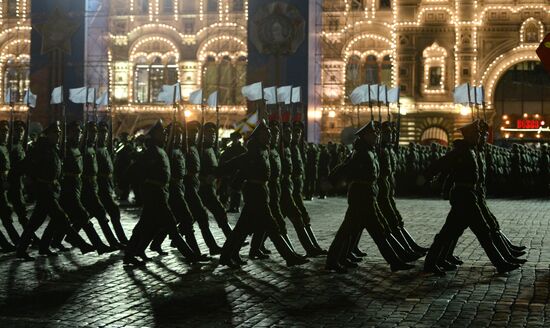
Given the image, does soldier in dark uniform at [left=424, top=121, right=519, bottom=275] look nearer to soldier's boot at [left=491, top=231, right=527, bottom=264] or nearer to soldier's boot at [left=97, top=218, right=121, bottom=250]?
soldier's boot at [left=491, top=231, right=527, bottom=264]

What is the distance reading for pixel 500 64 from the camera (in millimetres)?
42688

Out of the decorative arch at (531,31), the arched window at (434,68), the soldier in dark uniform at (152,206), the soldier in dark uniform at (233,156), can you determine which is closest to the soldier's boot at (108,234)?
the soldier in dark uniform at (152,206)

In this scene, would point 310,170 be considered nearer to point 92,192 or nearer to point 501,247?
point 92,192

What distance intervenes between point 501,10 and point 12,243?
34120 millimetres

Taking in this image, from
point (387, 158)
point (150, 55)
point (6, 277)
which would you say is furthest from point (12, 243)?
point (150, 55)

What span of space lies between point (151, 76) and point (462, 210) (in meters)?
37.2

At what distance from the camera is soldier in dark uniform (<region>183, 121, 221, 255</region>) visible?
38.0 feet

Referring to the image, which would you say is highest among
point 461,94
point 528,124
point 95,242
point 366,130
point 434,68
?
point 434,68

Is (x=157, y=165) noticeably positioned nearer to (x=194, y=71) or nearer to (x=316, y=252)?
(x=316, y=252)

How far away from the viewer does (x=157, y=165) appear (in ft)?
34.7

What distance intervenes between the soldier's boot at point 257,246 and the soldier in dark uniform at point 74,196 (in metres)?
1.81

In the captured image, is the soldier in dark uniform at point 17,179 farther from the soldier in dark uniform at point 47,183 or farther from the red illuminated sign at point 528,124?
the red illuminated sign at point 528,124

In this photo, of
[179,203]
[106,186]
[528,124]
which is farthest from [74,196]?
[528,124]

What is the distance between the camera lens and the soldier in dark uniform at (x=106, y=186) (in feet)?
40.6
